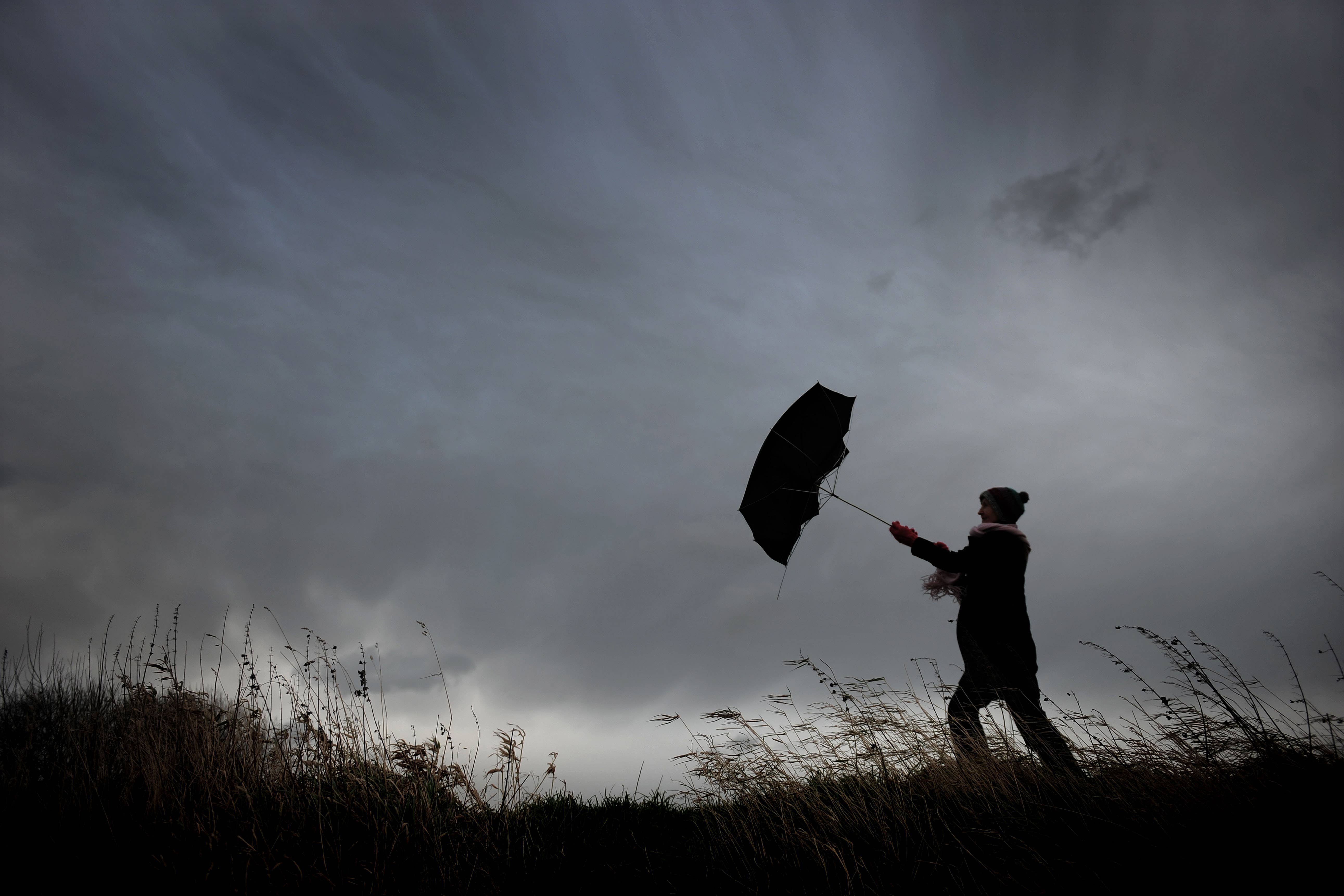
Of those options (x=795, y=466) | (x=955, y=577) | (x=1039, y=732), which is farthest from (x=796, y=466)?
(x=1039, y=732)

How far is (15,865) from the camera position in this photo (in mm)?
3695

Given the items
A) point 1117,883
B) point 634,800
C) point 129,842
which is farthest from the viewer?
point 634,800

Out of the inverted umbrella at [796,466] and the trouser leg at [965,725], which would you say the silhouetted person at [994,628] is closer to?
the trouser leg at [965,725]

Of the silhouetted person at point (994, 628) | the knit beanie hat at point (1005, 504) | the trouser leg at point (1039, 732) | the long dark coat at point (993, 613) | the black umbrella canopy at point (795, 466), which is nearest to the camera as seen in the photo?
the trouser leg at point (1039, 732)

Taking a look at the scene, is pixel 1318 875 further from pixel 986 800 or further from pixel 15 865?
pixel 15 865

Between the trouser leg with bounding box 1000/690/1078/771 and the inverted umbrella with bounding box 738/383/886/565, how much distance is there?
1.92m

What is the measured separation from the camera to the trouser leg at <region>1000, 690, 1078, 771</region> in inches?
151

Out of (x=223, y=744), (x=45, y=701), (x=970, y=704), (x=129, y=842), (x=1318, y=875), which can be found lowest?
(x=1318, y=875)

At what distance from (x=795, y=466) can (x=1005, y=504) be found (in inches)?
64.3

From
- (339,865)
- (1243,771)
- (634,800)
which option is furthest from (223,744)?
(1243,771)

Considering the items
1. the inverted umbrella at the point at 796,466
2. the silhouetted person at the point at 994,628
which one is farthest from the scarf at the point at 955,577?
the inverted umbrella at the point at 796,466

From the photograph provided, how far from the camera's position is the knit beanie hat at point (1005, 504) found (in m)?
4.95

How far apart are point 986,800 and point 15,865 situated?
568 centimetres

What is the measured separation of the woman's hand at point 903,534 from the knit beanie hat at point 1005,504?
2.15ft
